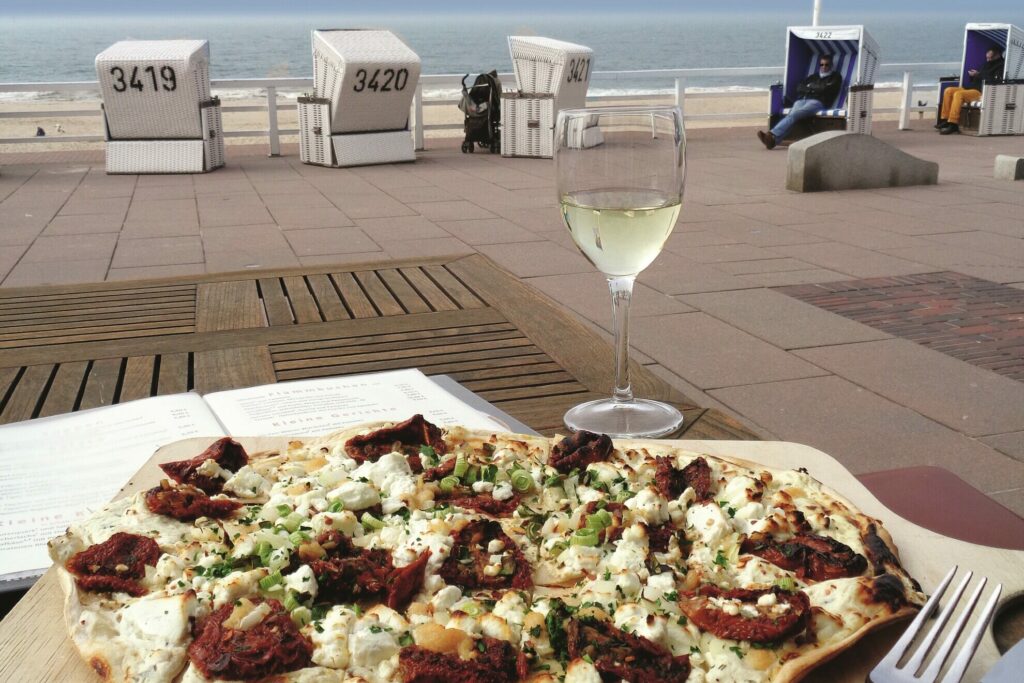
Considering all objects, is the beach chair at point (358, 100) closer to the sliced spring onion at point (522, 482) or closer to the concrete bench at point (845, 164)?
the concrete bench at point (845, 164)

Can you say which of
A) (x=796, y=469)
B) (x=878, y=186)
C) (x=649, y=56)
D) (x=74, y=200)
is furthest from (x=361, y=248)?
(x=649, y=56)

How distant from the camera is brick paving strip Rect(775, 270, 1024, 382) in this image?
4312 millimetres

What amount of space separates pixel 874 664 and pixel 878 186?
9.27 metres

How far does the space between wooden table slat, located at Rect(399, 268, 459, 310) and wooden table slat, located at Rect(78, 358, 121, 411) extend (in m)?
0.73

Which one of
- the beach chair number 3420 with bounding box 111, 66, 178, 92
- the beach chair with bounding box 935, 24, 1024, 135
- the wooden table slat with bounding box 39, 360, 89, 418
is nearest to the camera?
the wooden table slat with bounding box 39, 360, 89, 418

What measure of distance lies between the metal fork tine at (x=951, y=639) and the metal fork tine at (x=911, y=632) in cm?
2

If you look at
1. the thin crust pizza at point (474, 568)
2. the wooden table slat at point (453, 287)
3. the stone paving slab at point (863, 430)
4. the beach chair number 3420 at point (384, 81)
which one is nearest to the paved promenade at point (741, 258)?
the stone paving slab at point (863, 430)

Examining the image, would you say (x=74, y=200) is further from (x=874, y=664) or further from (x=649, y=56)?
(x=649, y=56)

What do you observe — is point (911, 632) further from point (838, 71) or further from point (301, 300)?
point (838, 71)

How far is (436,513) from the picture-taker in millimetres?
1069

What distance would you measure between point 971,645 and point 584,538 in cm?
36

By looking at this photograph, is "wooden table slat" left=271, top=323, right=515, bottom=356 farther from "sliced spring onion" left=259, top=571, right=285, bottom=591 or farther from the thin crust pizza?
"sliced spring onion" left=259, top=571, right=285, bottom=591

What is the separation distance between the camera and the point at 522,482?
45.3 inches

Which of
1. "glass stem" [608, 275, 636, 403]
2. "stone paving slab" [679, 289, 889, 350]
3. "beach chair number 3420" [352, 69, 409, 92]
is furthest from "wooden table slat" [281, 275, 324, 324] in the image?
"beach chair number 3420" [352, 69, 409, 92]
